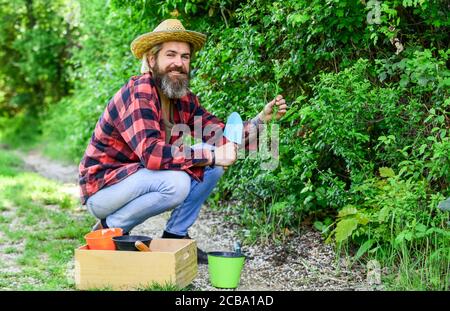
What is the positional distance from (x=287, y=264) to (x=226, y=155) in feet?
2.56

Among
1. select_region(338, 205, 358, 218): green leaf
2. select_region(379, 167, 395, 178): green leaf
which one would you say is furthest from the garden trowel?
select_region(379, 167, 395, 178): green leaf

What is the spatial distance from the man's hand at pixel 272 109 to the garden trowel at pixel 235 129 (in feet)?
0.54

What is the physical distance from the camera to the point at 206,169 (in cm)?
388

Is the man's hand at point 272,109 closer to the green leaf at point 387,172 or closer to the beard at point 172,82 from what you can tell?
the beard at point 172,82

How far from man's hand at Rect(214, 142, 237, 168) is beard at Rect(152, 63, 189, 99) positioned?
0.43 m

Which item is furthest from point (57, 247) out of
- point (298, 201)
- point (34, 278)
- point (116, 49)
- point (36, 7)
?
point (36, 7)

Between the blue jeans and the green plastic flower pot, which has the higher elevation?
the blue jeans

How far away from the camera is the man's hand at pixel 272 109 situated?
376 cm

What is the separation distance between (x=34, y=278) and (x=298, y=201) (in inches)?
66.9

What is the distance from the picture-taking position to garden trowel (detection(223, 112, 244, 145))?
12.4ft

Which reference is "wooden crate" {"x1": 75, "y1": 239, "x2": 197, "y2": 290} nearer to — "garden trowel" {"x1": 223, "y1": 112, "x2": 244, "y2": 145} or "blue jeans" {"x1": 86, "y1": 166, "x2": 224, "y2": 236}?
"blue jeans" {"x1": 86, "y1": 166, "x2": 224, "y2": 236}

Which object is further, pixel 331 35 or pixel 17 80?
pixel 17 80

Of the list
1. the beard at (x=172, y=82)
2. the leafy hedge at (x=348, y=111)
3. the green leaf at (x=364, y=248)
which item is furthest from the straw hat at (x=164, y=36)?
the green leaf at (x=364, y=248)
